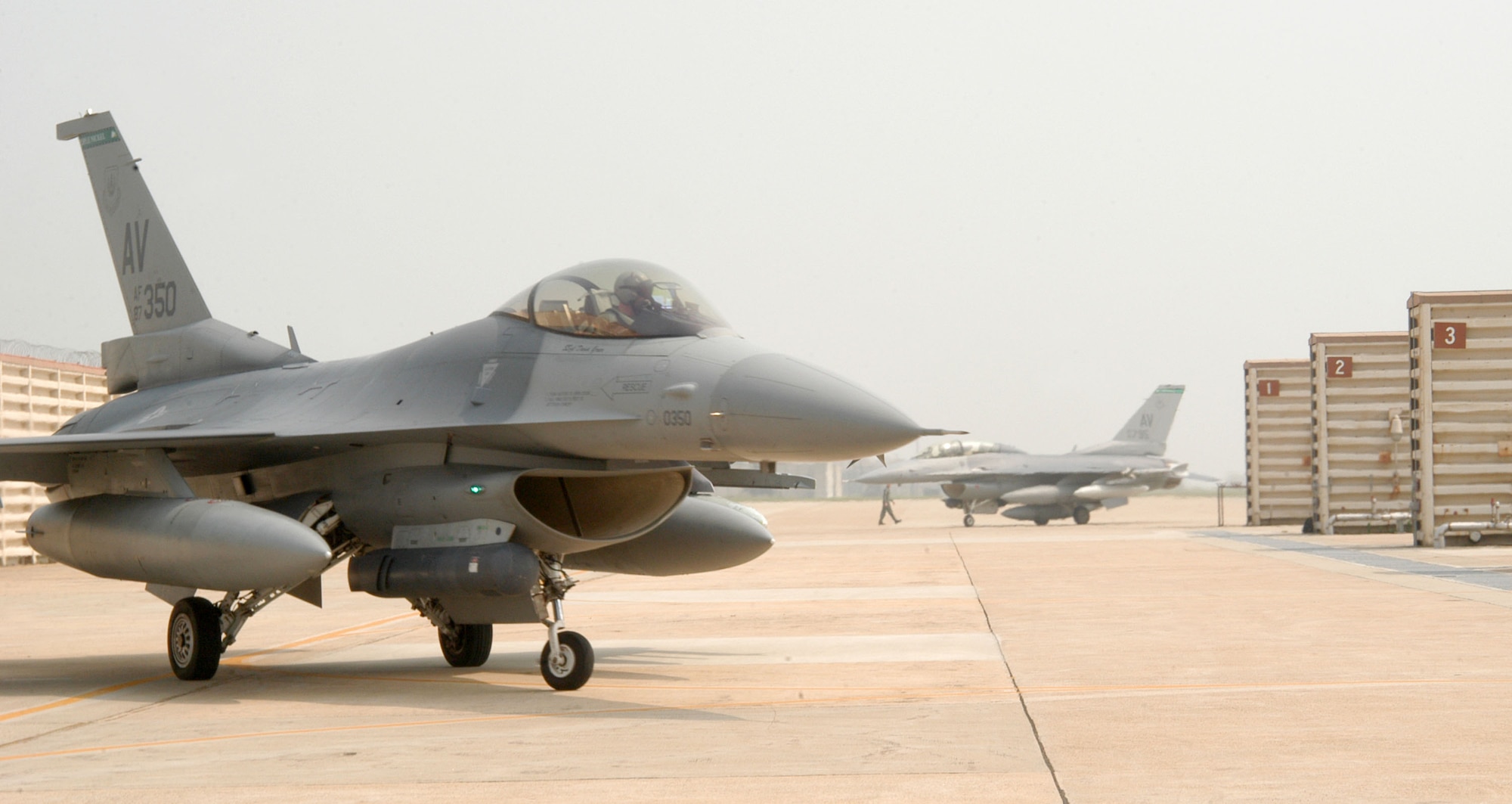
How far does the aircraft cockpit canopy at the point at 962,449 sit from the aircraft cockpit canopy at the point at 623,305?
34.9 metres

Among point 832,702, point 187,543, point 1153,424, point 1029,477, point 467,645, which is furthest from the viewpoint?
point 1153,424

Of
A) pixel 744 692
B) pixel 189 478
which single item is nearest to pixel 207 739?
pixel 744 692

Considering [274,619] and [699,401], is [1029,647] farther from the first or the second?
[274,619]

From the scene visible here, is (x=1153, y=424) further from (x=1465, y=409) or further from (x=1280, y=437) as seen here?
(x=1465, y=409)

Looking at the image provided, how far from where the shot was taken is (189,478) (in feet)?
36.4

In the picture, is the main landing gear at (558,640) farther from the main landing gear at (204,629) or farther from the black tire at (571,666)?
the main landing gear at (204,629)

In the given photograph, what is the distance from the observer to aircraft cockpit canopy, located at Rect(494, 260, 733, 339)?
898 cm

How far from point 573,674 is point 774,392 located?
7.35 feet

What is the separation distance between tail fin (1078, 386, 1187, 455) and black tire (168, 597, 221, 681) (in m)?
40.7

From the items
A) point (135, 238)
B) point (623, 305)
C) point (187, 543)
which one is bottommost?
point (187, 543)

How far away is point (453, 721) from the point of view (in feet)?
25.0

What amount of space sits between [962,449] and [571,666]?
3590 cm

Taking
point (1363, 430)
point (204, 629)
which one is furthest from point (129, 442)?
point (1363, 430)

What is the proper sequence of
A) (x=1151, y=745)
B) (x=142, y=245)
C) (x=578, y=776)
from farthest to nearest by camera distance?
1. (x=142, y=245)
2. (x=1151, y=745)
3. (x=578, y=776)
